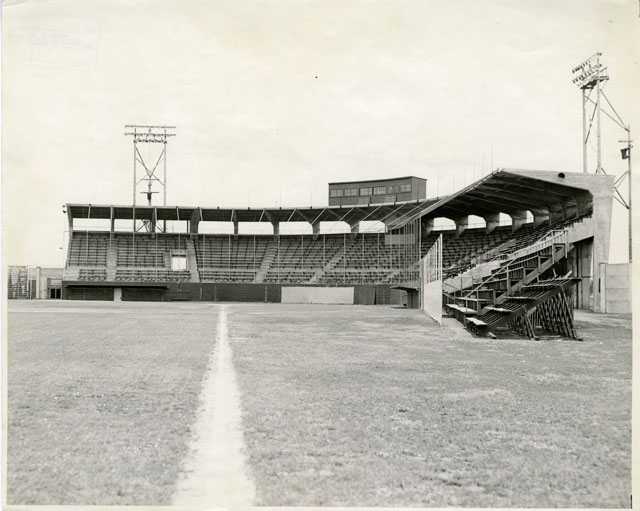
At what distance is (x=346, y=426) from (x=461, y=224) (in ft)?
158

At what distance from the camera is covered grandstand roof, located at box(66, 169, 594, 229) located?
33469mm

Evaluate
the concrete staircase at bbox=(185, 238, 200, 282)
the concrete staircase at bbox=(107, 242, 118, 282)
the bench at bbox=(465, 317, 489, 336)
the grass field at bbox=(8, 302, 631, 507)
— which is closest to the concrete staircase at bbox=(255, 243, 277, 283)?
the concrete staircase at bbox=(185, 238, 200, 282)

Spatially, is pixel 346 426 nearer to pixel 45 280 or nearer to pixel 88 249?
pixel 88 249

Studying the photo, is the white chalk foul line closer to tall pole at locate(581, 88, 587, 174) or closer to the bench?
the bench

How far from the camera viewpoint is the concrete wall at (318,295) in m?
53.8

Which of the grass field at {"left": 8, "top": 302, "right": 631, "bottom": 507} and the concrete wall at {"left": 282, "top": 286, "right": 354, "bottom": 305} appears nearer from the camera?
the grass field at {"left": 8, "top": 302, "right": 631, "bottom": 507}

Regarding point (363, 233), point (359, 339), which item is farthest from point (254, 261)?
point (359, 339)

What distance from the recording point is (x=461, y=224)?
172ft

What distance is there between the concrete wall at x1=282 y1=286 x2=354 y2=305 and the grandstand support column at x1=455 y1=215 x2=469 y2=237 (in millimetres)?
9969

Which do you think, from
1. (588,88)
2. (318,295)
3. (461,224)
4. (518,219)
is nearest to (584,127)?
(588,88)

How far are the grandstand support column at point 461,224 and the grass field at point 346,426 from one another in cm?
4127

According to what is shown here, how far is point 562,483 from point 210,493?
2264 mm

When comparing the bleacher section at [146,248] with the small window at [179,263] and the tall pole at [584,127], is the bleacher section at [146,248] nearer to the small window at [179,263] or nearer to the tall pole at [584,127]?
the small window at [179,263]

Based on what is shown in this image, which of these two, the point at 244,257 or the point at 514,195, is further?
the point at 244,257
